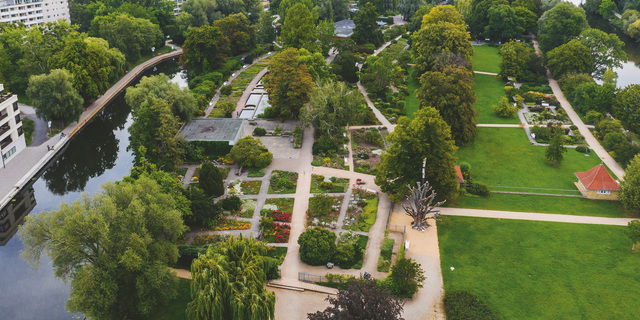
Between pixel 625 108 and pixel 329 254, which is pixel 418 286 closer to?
pixel 329 254

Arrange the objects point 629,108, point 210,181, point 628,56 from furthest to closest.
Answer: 1. point 628,56
2. point 629,108
3. point 210,181

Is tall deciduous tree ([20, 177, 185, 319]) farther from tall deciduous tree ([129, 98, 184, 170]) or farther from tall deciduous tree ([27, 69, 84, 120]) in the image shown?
tall deciduous tree ([27, 69, 84, 120])

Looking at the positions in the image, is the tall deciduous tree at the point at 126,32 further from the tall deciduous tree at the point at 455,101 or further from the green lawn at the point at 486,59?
the green lawn at the point at 486,59

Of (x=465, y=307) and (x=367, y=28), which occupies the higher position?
(x=367, y=28)

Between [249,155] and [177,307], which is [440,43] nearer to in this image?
→ [249,155]

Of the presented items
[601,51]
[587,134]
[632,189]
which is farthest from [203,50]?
[632,189]

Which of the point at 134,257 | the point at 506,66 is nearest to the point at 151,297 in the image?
the point at 134,257
